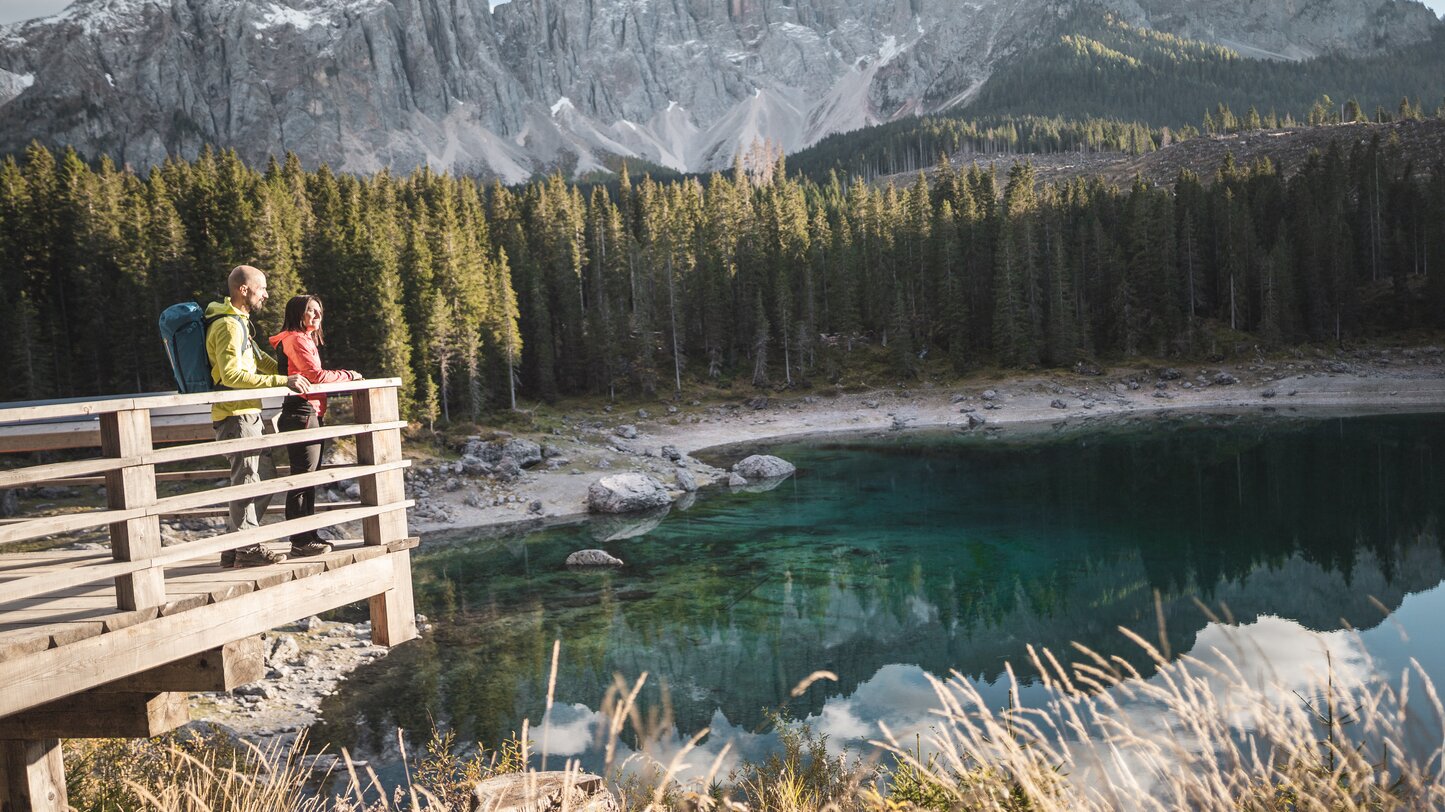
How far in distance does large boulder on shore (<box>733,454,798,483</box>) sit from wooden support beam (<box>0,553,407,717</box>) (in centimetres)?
3772

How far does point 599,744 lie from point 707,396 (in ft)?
173

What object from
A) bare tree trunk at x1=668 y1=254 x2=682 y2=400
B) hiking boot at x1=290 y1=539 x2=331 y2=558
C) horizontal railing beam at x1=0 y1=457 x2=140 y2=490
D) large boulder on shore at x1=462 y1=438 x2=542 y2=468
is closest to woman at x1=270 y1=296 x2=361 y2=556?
hiking boot at x1=290 y1=539 x2=331 y2=558

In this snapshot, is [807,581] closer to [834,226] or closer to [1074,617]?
[1074,617]

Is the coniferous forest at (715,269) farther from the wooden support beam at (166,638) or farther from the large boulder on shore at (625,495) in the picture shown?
the wooden support beam at (166,638)

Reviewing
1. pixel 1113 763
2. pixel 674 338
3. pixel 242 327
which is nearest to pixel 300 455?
pixel 242 327

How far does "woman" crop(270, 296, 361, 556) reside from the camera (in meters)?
7.38

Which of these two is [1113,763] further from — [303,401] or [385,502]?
[303,401]

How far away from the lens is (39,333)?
46.9 meters

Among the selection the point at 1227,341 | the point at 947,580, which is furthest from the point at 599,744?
the point at 1227,341

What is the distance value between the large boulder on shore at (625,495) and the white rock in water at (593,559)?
28.9 feet

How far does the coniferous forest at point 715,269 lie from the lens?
50.1 m

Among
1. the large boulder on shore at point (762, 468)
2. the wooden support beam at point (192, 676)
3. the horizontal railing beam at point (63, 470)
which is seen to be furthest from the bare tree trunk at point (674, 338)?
the horizontal railing beam at point (63, 470)

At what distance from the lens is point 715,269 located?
77.5 meters

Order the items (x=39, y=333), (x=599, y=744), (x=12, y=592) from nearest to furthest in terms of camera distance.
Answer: (x=12, y=592), (x=599, y=744), (x=39, y=333)
